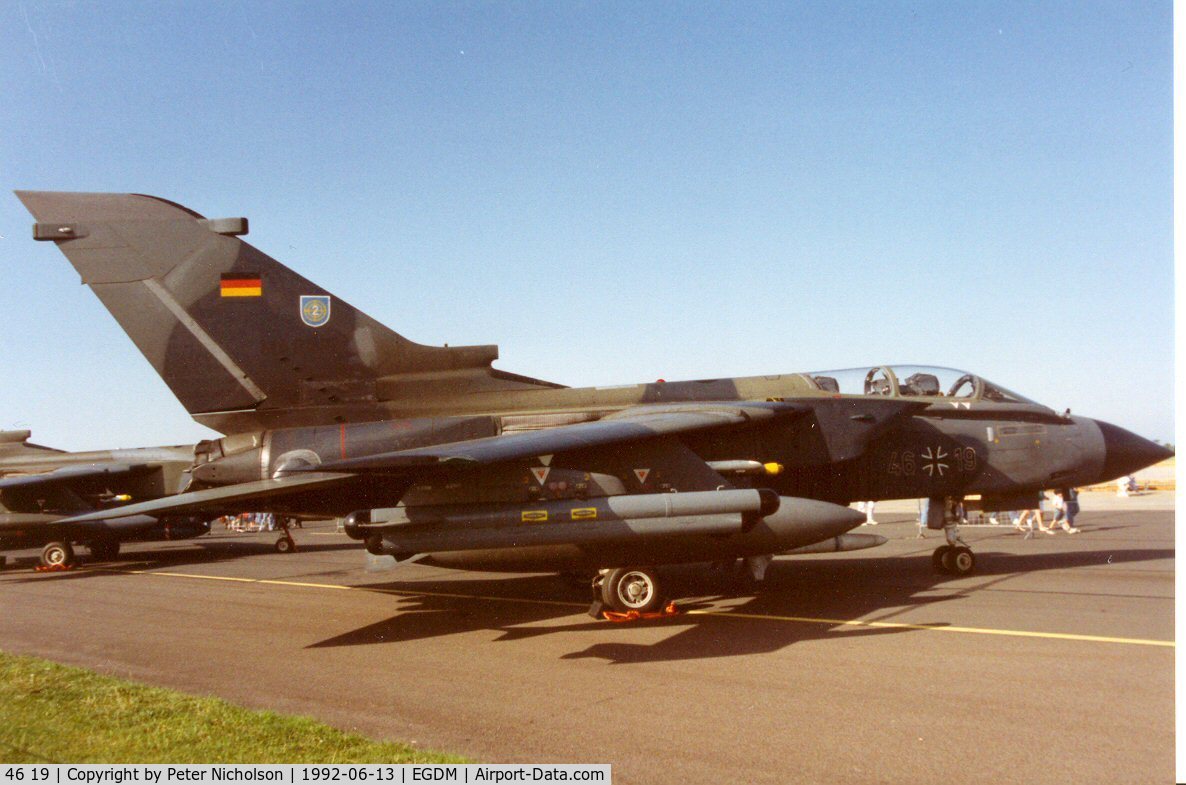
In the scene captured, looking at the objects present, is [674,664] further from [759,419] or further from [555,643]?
[759,419]

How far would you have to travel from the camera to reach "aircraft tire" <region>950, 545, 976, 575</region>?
1274cm

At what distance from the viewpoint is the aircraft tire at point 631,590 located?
1030cm

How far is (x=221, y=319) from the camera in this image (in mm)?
11336

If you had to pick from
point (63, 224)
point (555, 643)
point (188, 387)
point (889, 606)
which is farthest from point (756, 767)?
point (63, 224)

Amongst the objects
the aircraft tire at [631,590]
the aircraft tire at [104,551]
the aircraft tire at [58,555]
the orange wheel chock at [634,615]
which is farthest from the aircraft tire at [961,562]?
the aircraft tire at [104,551]

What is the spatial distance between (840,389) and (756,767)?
25.6 ft

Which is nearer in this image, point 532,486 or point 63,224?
point 532,486

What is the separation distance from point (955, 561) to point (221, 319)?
440 inches

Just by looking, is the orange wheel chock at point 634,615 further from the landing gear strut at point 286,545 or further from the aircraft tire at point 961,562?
the landing gear strut at point 286,545

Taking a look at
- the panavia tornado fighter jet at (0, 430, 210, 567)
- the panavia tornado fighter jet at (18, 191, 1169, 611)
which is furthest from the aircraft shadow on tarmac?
the panavia tornado fighter jet at (0, 430, 210, 567)

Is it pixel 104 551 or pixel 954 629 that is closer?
pixel 954 629

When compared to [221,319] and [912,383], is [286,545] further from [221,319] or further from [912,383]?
[912,383]

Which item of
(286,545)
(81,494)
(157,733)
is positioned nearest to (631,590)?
(157,733)

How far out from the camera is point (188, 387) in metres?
11.4
